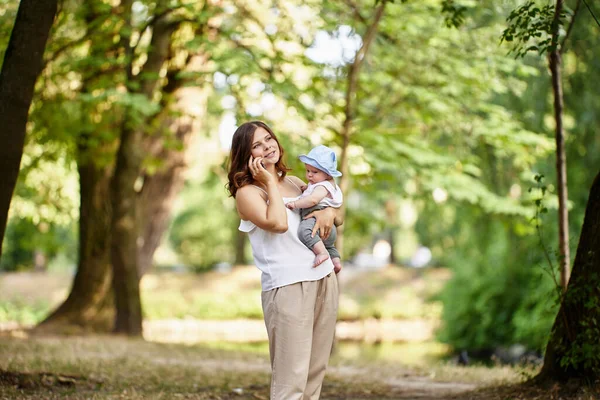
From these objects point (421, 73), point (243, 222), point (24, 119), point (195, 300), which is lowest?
point (195, 300)

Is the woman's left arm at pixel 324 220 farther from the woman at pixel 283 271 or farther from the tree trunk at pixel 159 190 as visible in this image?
the tree trunk at pixel 159 190

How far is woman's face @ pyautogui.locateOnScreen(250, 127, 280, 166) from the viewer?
4.16 metres

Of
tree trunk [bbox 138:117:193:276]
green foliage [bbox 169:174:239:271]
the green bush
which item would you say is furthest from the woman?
green foliage [bbox 169:174:239:271]

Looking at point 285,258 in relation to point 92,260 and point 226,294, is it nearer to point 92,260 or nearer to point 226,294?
point 92,260

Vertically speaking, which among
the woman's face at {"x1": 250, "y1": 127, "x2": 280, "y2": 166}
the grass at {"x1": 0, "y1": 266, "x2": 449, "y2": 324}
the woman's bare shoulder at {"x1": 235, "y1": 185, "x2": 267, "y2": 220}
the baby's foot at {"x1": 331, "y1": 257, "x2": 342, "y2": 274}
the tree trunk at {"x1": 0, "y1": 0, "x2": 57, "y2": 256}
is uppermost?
the tree trunk at {"x1": 0, "y1": 0, "x2": 57, "y2": 256}

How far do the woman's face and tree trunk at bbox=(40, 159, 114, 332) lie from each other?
9.55m

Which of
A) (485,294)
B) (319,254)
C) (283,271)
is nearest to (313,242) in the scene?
(319,254)

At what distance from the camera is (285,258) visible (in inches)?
161

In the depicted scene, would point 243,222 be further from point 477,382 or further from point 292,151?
point 292,151

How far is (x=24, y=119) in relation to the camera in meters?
5.89

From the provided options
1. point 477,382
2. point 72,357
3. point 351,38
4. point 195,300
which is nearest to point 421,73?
point 351,38

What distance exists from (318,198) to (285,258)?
13.8 inches

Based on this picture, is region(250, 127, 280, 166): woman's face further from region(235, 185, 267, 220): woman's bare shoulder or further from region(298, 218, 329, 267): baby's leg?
region(298, 218, 329, 267): baby's leg

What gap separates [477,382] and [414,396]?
1.06m
